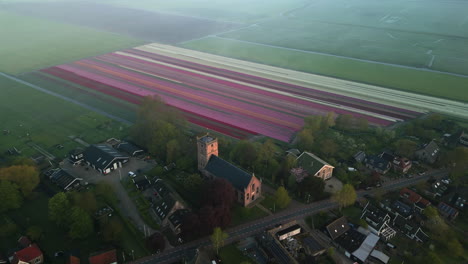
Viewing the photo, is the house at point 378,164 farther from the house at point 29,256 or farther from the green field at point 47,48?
the green field at point 47,48

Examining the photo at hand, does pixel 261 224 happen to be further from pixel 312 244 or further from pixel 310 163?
pixel 310 163

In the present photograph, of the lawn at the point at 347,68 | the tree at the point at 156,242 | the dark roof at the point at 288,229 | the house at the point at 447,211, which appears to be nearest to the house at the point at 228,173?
the dark roof at the point at 288,229

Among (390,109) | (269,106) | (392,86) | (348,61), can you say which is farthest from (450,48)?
(269,106)

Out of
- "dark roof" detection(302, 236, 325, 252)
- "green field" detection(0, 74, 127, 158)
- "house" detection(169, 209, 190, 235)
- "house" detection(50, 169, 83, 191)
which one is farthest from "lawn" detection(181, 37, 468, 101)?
"house" detection(50, 169, 83, 191)

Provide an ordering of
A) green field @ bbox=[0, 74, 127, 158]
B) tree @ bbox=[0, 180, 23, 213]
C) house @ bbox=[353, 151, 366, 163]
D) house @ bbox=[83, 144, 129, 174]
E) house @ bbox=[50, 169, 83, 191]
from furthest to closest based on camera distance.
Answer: green field @ bbox=[0, 74, 127, 158] < house @ bbox=[353, 151, 366, 163] < house @ bbox=[83, 144, 129, 174] < house @ bbox=[50, 169, 83, 191] < tree @ bbox=[0, 180, 23, 213]

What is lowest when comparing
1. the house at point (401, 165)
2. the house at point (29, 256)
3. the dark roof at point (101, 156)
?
the house at point (29, 256)

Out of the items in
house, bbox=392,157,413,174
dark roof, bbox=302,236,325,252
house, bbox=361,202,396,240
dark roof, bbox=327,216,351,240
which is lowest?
dark roof, bbox=302,236,325,252

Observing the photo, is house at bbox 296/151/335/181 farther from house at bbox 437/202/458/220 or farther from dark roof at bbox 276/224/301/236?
house at bbox 437/202/458/220
